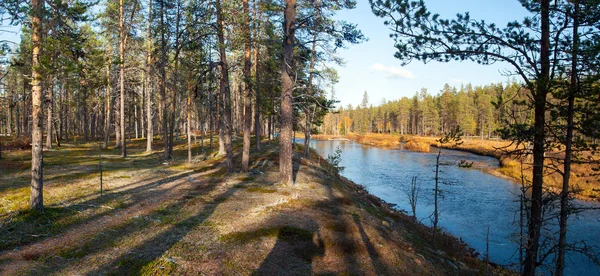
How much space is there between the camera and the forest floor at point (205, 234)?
6930mm

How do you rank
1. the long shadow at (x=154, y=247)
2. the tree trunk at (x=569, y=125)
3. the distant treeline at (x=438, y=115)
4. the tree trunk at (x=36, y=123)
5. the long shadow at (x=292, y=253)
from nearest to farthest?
the long shadow at (x=154, y=247)
the long shadow at (x=292, y=253)
the tree trunk at (x=569, y=125)
the tree trunk at (x=36, y=123)
the distant treeline at (x=438, y=115)

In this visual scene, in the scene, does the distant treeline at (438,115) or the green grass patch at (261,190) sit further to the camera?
the distant treeline at (438,115)

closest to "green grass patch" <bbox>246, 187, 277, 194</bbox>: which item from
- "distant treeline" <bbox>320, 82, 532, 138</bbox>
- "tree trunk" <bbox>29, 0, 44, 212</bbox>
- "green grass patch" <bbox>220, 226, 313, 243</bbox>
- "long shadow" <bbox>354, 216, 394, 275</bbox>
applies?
"green grass patch" <bbox>220, 226, 313, 243</bbox>

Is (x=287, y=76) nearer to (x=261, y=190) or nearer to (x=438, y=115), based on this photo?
(x=261, y=190)

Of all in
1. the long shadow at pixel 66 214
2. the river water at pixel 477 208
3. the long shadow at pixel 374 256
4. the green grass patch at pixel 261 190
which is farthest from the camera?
the river water at pixel 477 208

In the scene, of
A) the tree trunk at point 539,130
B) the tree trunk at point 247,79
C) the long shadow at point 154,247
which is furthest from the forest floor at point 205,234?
the tree trunk at point 247,79

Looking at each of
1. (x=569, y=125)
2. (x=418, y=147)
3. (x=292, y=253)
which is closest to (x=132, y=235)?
(x=292, y=253)

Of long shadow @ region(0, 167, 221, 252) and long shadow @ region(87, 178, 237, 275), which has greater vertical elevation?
long shadow @ region(0, 167, 221, 252)

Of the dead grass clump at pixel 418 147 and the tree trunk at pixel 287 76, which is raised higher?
the tree trunk at pixel 287 76

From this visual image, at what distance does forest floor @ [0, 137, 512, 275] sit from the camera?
693cm

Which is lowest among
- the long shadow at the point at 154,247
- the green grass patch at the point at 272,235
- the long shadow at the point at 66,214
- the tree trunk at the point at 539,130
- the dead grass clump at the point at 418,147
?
the dead grass clump at the point at 418,147

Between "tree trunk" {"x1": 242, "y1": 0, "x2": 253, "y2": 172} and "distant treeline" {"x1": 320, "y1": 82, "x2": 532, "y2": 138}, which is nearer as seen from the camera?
"tree trunk" {"x1": 242, "y1": 0, "x2": 253, "y2": 172}

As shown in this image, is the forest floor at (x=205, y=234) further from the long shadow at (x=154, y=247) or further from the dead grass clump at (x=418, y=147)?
the dead grass clump at (x=418, y=147)

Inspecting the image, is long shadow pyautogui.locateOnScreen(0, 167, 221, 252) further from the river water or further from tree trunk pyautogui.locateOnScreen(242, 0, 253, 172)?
the river water
